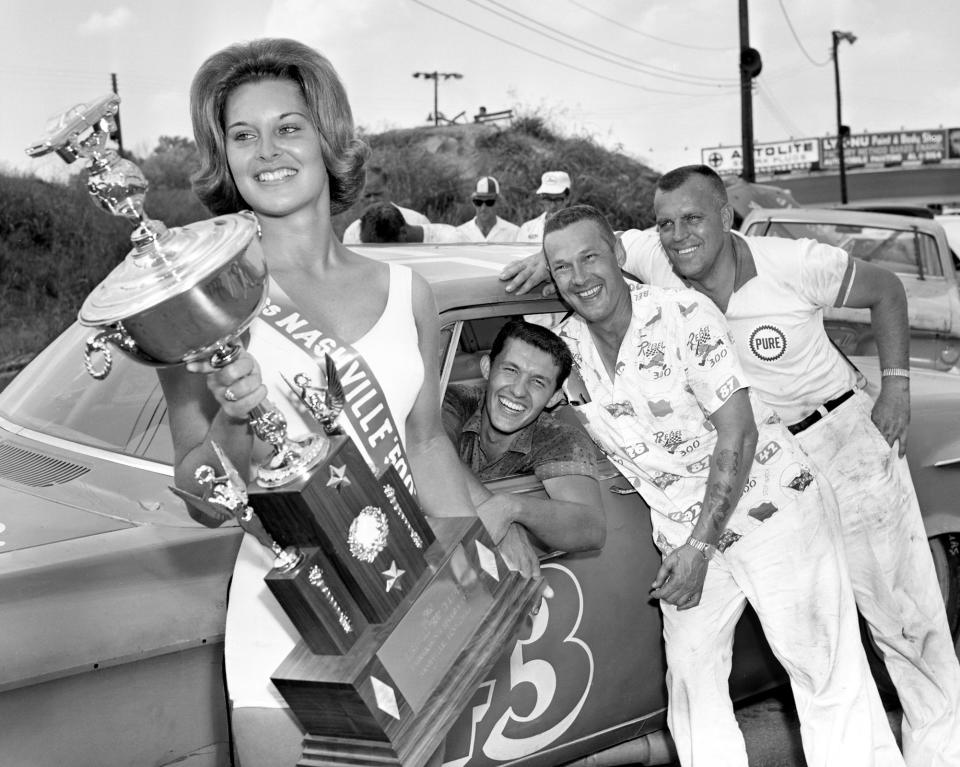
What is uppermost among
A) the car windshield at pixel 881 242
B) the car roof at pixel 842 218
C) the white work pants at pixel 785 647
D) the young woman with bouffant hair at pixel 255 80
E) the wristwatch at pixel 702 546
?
the young woman with bouffant hair at pixel 255 80

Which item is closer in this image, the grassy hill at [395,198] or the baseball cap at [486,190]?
the baseball cap at [486,190]

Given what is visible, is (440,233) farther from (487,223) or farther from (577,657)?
(577,657)

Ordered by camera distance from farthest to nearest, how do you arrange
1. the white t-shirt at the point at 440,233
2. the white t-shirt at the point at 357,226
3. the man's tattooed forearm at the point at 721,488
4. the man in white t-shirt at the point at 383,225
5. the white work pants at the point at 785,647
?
the white t-shirt at the point at 440,233, the white t-shirt at the point at 357,226, the man in white t-shirt at the point at 383,225, the white work pants at the point at 785,647, the man's tattooed forearm at the point at 721,488

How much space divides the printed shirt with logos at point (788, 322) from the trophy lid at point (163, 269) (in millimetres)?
2108

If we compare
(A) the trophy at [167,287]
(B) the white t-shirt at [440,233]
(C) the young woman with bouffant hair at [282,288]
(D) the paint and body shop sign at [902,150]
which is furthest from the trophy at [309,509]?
(D) the paint and body shop sign at [902,150]

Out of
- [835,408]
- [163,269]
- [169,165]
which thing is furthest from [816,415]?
[169,165]

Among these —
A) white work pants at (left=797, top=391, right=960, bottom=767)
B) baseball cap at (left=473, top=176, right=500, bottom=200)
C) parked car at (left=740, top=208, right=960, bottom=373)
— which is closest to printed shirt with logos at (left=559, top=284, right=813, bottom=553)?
white work pants at (left=797, top=391, right=960, bottom=767)

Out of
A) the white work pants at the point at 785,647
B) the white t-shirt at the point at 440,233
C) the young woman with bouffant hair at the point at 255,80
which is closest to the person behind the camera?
the young woman with bouffant hair at the point at 255,80

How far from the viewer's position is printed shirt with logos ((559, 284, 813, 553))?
2.95 metres

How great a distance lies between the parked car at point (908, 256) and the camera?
7.09m

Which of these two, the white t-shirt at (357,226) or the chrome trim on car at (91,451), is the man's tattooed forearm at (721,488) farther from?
the white t-shirt at (357,226)

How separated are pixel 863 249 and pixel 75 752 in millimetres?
7086

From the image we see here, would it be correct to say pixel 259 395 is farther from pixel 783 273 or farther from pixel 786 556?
pixel 783 273

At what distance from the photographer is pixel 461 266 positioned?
3.34m
